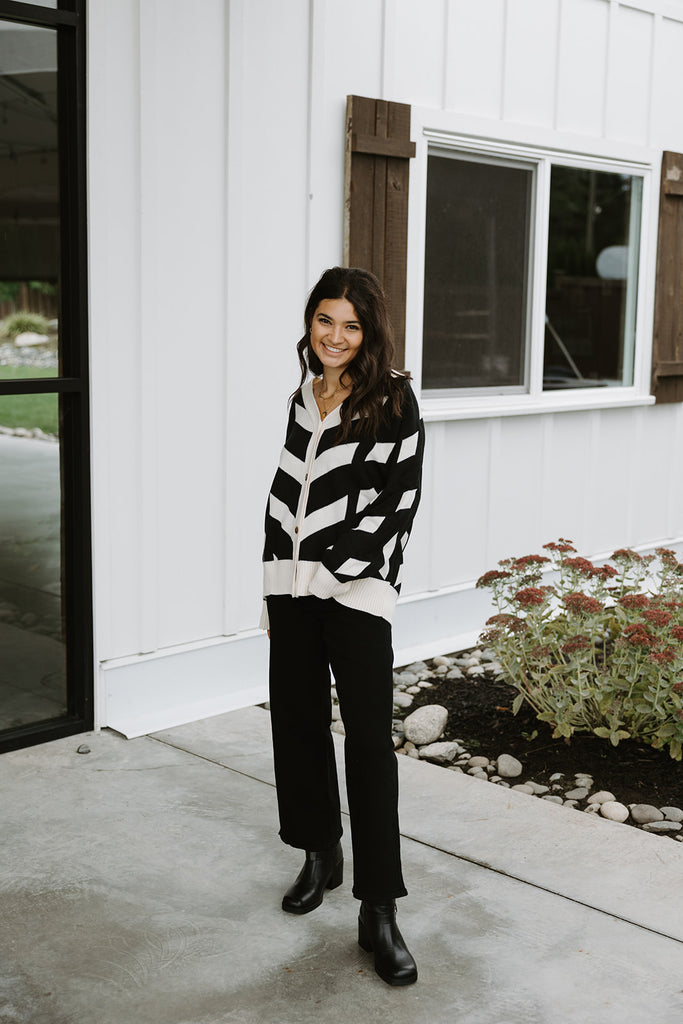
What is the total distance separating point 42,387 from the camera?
14.2ft

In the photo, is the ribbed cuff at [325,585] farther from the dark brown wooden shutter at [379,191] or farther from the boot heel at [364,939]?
the dark brown wooden shutter at [379,191]

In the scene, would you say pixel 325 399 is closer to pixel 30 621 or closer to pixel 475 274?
pixel 30 621

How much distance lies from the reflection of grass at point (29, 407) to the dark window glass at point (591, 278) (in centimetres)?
309

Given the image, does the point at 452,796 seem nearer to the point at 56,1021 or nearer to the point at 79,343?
the point at 56,1021

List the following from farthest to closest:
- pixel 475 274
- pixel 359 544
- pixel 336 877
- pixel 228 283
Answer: pixel 475 274 → pixel 228 283 → pixel 336 877 → pixel 359 544

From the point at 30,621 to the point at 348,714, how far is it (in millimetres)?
1906

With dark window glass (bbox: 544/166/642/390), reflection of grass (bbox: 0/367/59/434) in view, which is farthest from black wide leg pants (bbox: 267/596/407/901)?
dark window glass (bbox: 544/166/642/390)

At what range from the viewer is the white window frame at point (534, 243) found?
18.5 feet

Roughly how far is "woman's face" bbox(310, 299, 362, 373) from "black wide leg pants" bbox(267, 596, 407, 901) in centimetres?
59

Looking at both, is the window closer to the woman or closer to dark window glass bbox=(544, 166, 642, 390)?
dark window glass bbox=(544, 166, 642, 390)

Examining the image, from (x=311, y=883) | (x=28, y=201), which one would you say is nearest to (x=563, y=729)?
(x=311, y=883)

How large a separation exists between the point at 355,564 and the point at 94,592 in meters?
1.90

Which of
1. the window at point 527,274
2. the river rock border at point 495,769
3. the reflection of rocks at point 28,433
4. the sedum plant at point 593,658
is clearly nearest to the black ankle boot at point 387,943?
the river rock border at point 495,769

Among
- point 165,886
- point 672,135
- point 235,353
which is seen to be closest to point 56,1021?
point 165,886
